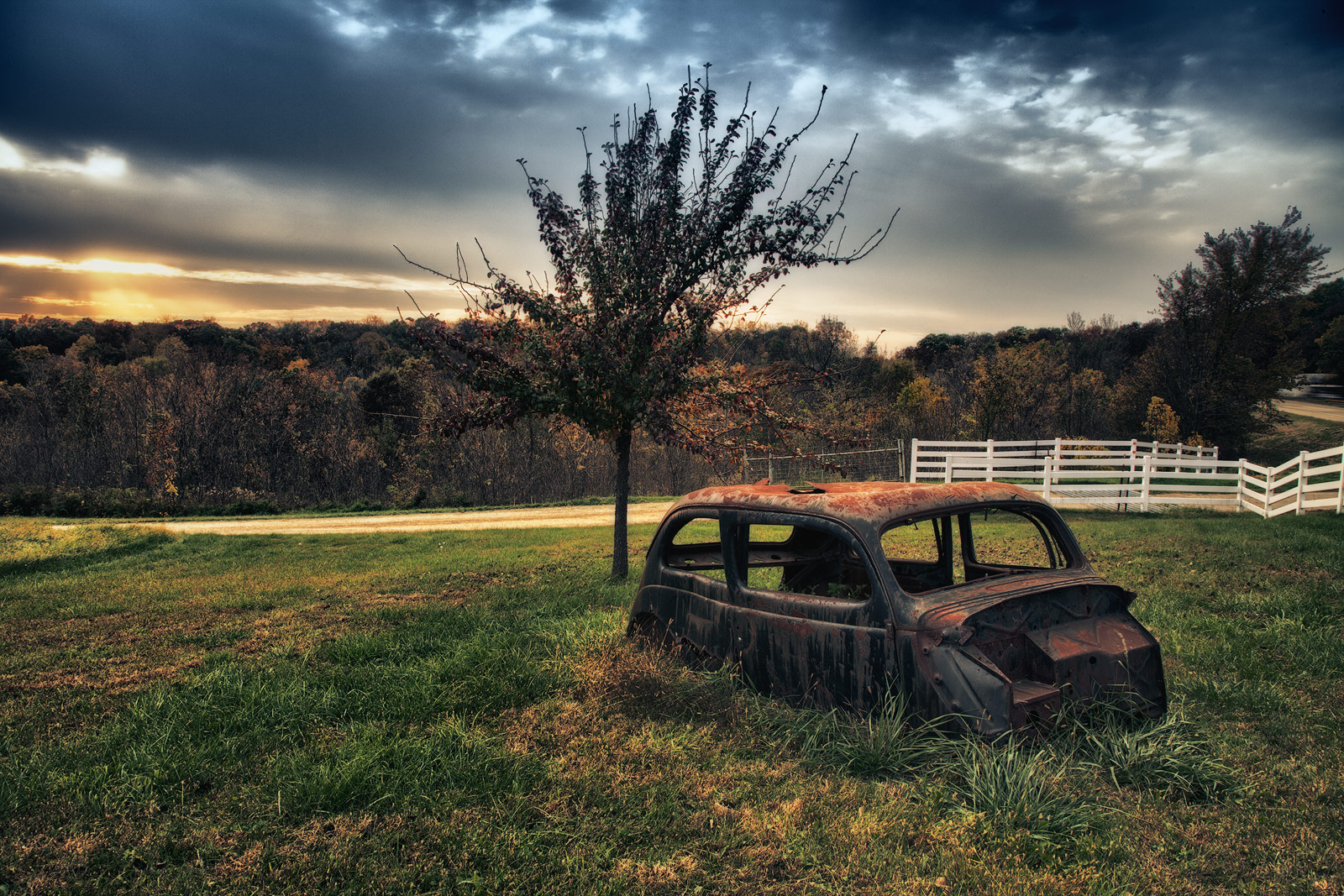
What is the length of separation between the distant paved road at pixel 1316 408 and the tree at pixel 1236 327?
14372mm

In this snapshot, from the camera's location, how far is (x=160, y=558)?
42.3 ft

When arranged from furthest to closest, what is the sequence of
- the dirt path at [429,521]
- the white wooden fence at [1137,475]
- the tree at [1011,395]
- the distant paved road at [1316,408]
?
the distant paved road at [1316,408]
the tree at [1011,395]
the dirt path at [429,521]
the white wooden fence at [1137,475]

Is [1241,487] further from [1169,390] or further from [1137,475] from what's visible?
[1169,390]

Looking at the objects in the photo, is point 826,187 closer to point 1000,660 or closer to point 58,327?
point 1000,660

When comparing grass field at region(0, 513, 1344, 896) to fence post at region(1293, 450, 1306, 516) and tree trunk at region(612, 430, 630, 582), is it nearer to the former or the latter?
tree trunk at region(612, 430, 630, 582)

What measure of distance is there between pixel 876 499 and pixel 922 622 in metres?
0.68

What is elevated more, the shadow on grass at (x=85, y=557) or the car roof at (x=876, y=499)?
the car roof at (x=876, y=499)

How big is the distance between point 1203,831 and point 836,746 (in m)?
1.45

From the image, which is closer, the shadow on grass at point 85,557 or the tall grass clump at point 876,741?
the tall grass clump at point 876,741

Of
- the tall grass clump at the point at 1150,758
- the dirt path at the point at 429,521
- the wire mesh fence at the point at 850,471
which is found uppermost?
the tall grass clump at the point at 1150,758

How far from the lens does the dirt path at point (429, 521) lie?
17531mm

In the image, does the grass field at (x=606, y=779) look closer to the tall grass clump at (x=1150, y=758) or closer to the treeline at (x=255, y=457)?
the tall grass clump at (x=1150, y=758)

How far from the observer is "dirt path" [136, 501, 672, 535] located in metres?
17.5

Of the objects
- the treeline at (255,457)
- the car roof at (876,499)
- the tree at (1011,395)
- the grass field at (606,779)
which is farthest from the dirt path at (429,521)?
the tree at (1011,395)
